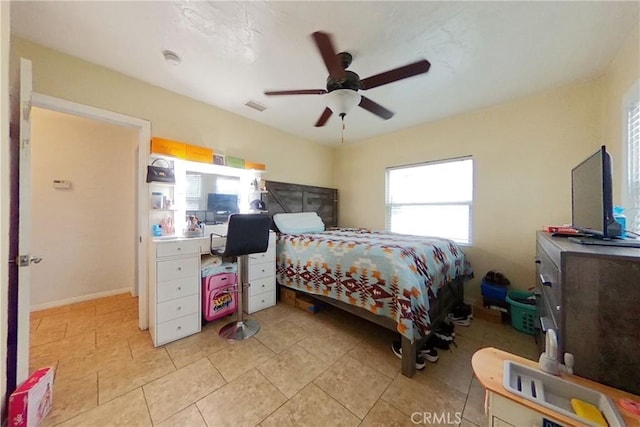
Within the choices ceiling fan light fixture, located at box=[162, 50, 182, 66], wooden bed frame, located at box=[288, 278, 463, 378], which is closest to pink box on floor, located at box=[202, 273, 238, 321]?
wooden bed frame, located at box=[288, 278, 463, 378]

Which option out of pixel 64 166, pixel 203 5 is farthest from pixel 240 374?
pixel 64 166

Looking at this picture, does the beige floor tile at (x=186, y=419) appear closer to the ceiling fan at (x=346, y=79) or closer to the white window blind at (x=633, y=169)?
the ceiling fan at (x=346, y=79)

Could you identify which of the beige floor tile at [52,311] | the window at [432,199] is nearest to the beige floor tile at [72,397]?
the beige floor tile at [52,311]

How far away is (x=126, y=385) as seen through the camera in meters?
1.53

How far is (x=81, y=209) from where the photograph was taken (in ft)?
9.66

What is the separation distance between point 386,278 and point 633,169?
2115 mm

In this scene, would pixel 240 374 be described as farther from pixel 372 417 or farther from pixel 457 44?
pixel 457 44

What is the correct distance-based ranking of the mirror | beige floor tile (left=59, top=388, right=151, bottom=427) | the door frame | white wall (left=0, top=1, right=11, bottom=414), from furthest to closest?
the mirror < the door frame < beige floor tile (left=59, top=388, right=151, bottom=427) < white wall (left=0, top=1, right=11, bottom=414)

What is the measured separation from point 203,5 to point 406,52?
1574mm

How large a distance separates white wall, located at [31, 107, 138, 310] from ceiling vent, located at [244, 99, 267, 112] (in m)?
1.89

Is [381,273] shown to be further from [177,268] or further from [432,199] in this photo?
[432,199]

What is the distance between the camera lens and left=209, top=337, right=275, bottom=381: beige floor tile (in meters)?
1.69

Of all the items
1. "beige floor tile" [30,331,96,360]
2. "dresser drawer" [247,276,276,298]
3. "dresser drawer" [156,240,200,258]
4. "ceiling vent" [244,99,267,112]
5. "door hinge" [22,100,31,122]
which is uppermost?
"ceiling vent" [244,99,267,112]

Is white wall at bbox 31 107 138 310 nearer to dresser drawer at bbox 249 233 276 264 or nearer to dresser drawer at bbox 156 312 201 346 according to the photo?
dresser drawer at bbox 156 312 201 346
